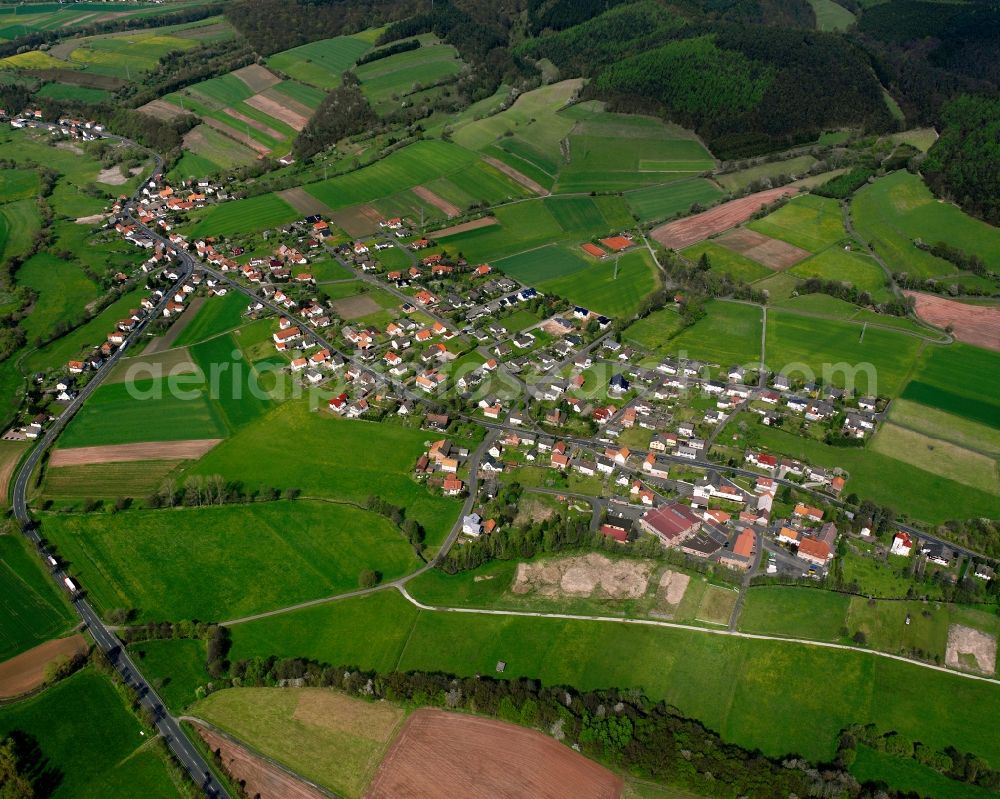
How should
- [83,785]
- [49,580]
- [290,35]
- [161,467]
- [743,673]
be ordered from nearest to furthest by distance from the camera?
[83,785]
[743,673]
[49,580]
[161,467]
[290,35]

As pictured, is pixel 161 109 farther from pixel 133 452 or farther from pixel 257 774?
pixel 257 774

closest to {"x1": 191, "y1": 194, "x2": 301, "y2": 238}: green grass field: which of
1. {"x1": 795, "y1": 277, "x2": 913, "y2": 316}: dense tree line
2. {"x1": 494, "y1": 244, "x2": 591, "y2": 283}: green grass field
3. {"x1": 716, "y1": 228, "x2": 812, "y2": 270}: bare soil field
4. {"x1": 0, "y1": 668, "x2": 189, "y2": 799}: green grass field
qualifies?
{"x1": 494, "y1": 244, "x2": 591, "y2": 283}: green grass field

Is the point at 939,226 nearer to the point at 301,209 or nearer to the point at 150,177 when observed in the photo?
the point at 301,209

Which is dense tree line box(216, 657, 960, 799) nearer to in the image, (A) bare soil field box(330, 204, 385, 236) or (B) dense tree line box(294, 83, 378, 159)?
(A) bare soil field box(330, 204, 385, 236)

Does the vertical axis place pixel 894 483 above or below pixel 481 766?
below


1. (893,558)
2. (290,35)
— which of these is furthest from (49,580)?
(290,35)

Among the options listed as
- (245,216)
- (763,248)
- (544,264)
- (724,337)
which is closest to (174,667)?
(724,337)
